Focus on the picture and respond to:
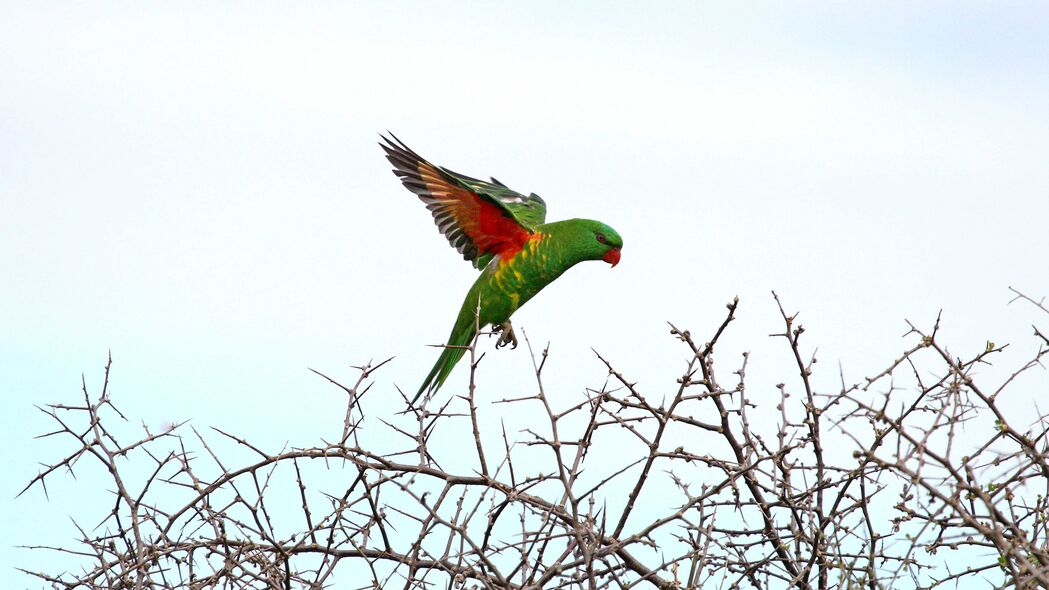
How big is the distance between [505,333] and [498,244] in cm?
64

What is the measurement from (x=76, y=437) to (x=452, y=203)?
2824 millimetres

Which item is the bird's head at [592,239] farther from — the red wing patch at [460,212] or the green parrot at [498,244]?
the red wing patch at [460,212]

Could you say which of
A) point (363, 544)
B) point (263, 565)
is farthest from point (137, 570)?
point (363, 544)

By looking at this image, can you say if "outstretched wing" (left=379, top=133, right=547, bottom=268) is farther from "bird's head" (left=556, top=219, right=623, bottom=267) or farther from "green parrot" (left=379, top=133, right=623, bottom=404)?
"bird's head" (left=556, top=219, right=623, bottom=267)

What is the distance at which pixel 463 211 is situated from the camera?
21.1 ft

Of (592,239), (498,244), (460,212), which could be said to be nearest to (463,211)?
(460,212)

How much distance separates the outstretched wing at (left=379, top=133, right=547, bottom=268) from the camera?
6160 millimetres

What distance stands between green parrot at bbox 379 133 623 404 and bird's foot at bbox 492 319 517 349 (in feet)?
0.25

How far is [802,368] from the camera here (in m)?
3.99

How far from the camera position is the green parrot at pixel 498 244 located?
249 inches

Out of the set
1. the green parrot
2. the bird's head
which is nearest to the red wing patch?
the green parrot

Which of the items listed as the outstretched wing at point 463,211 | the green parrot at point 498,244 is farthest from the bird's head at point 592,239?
the outstretched wing at point 463,211

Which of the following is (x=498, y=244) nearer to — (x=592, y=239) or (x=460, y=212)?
(x=460, y=212)

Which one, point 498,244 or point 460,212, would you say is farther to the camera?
point 498,244
